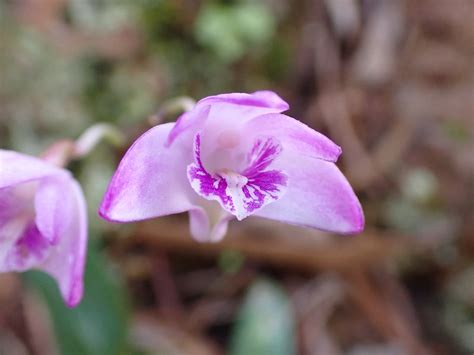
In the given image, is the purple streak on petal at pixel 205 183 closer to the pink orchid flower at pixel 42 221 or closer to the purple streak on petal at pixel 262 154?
the purple streak on petal at pixel 262 154

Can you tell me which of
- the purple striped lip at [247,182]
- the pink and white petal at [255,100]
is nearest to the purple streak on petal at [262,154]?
the purple striped lip at [247,182]

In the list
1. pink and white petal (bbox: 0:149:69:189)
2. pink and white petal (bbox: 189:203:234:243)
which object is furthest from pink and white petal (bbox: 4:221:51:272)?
pink and white petal (bbox: 189:203:234:243)

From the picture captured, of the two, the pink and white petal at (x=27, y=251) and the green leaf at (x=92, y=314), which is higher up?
the pink and white petal at (x=27, y=251)

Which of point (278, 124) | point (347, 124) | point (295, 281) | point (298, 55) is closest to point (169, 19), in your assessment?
point (298, 55)

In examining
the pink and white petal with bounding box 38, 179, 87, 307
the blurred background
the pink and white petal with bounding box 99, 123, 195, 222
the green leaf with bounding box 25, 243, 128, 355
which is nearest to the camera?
the pink and white petal with bounding box 99, 123, 195, 222

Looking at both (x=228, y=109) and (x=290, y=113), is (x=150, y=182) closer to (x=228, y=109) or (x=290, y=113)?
(x=228, y=109)

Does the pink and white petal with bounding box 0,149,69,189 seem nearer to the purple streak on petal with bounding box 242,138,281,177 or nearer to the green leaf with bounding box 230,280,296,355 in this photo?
the purple streak on petal with bounding box 242,138,281,177
